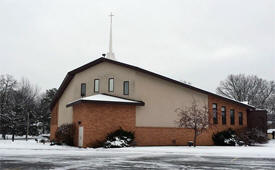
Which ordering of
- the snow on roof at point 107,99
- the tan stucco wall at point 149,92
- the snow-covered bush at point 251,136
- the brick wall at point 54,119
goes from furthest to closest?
the brick wall at point 54,119
the snow-covered bush at point 251,136
the tan stucco wall at point 149,92
the snow on roof at point 107,99

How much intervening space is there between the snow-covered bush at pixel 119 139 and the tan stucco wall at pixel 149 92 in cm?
220

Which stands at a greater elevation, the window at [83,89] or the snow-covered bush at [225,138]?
the window at [83,89]

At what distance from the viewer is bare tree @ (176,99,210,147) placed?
31503 millimetres

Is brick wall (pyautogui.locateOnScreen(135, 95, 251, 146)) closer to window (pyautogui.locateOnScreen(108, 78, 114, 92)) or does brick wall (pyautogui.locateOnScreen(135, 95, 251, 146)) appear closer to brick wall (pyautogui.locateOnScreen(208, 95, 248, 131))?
brick wall (pyautogui.locateOnScreen(208, 95, 248, 131))

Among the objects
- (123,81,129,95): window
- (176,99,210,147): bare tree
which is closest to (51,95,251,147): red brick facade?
(176,99,210,147): bare tree

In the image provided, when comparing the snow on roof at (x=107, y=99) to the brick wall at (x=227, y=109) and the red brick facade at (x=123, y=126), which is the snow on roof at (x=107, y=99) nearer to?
the red brick facade at (x=123, y=126)

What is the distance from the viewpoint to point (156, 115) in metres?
32.3

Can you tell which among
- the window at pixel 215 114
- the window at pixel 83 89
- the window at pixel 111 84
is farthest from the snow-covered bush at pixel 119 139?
the window at pixel 215 114

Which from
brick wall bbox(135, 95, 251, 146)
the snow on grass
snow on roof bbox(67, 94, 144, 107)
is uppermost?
snow on roof bbox(67, 94, 144, 107)

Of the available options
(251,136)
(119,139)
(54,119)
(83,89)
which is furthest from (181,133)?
(54,119)

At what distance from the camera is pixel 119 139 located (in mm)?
28609

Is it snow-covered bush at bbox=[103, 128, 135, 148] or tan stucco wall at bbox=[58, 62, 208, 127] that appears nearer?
snow-covered bush at bbox=[103, 128, 135, 148]

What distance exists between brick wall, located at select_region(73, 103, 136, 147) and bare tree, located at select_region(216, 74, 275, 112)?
44.7 metres

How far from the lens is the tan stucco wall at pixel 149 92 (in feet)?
105
